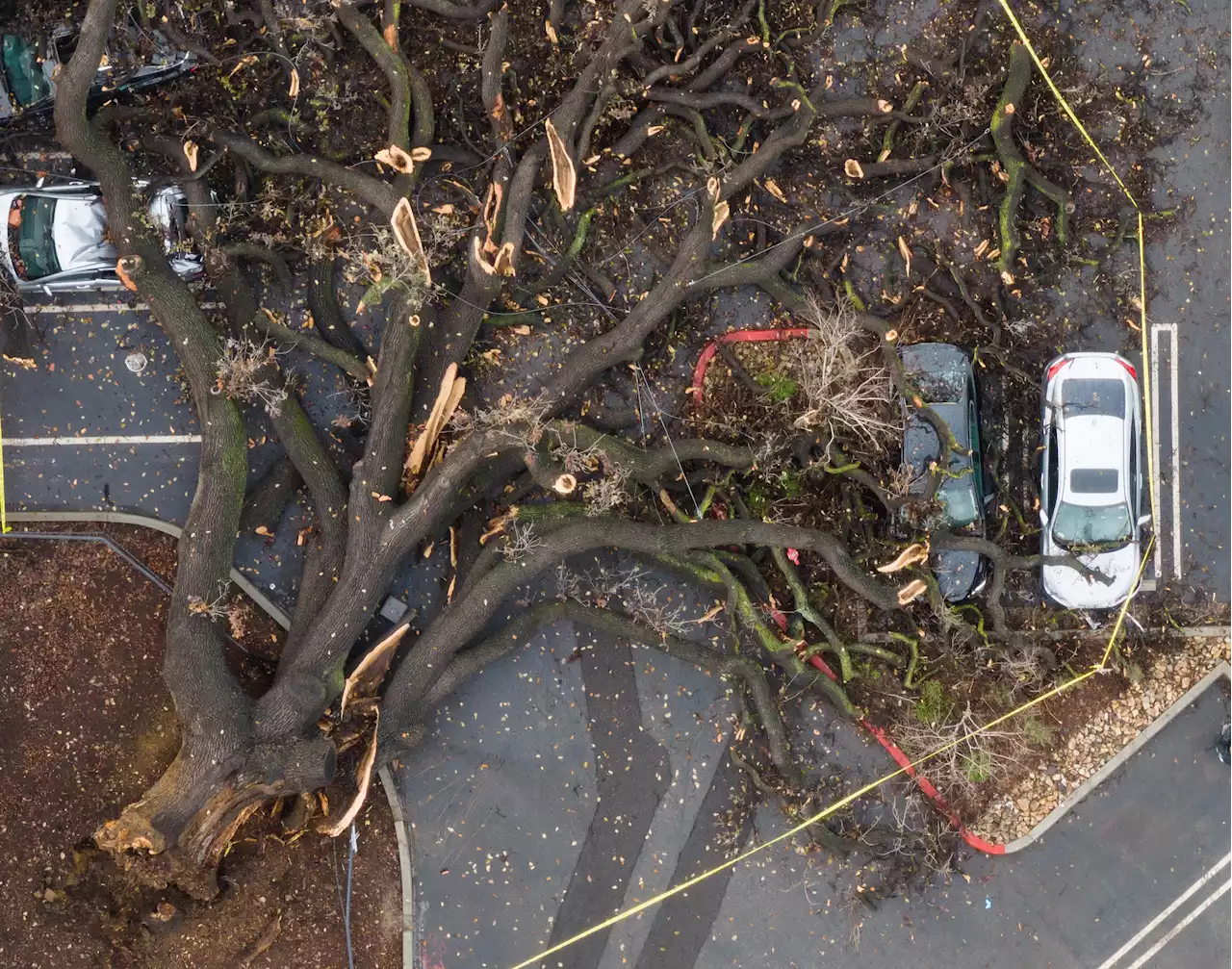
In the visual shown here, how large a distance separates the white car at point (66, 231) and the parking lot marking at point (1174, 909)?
41.5 ft

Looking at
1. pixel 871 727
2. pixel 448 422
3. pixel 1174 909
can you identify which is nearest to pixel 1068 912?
pixel 1174 909

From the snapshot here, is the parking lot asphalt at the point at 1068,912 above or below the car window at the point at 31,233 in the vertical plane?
below

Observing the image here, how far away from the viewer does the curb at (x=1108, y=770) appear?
953 cm

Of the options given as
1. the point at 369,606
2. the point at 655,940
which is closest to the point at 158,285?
the point at 369,606

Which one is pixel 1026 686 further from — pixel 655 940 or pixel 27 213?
pixel 27 213

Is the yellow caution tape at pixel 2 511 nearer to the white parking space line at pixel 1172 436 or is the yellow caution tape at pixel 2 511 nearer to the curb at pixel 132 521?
the curb at pixel 132 521

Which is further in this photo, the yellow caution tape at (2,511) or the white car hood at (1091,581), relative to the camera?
the yellow caution tape at (2,511)

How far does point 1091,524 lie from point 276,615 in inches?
348

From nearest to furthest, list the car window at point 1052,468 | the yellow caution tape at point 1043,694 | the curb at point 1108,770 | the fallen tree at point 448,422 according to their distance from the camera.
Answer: the fallen tree at point 448,422, the car window at point 1052,468, the yellow caution tape at point 1043,694, the curb at point 1108,770

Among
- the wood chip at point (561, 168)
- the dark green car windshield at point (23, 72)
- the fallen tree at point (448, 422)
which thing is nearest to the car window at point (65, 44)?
the dark green car windshield at point (23, 72)

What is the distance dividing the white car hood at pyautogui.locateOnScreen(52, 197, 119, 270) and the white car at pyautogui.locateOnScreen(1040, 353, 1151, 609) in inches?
396

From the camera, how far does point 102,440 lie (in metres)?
9.55

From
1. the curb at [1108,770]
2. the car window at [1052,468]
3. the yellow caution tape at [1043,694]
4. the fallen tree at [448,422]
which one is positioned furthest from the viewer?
the curb at [1108,770]

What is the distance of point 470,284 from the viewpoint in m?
8.64
